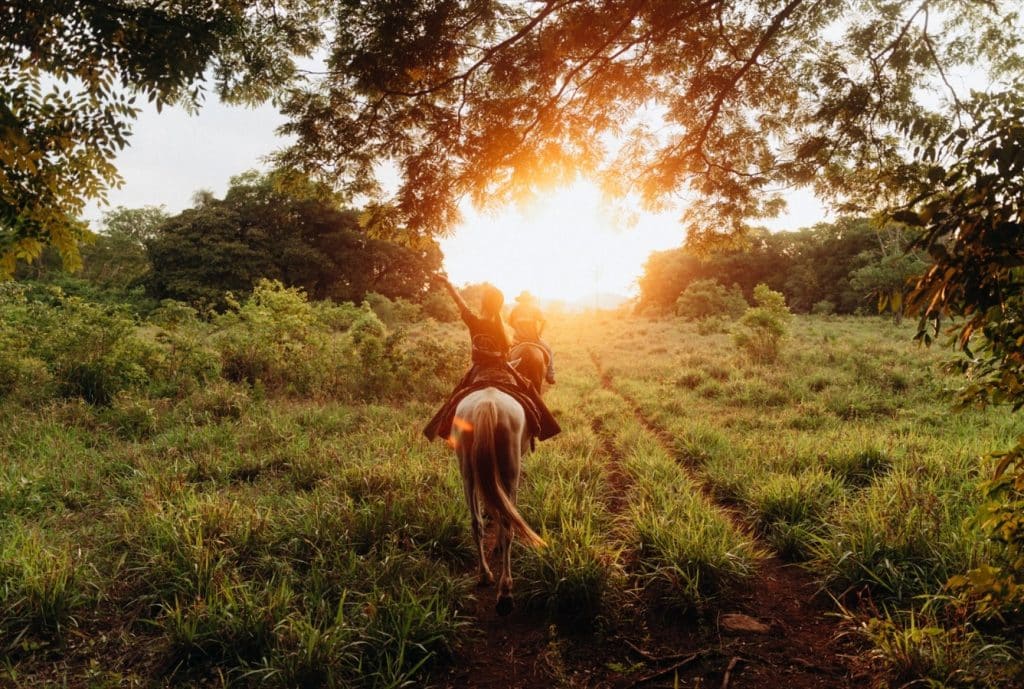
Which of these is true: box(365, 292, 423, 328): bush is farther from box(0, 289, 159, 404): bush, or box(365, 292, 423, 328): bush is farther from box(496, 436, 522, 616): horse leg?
box(496, 436, 522, 616): horse leg

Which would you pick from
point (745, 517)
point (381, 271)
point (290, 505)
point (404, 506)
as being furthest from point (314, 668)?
point (381, 271)

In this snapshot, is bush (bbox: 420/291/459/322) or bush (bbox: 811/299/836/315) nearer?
bush (bbox: 420/291/459/322)

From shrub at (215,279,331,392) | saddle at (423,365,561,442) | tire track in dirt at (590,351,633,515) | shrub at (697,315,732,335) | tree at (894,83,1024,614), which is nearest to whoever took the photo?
tree at (894,83,1024,614)

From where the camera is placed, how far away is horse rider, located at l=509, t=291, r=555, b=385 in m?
7.57

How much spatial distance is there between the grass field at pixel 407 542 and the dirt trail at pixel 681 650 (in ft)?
0.11

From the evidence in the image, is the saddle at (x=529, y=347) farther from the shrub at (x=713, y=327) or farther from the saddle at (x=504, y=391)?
the shrub at (x=713, y=327)

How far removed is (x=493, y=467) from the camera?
3666 millimetres

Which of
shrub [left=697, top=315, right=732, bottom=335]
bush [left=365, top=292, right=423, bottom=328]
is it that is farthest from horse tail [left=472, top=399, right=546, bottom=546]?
shrub [left=697, top=315, right=732, bottom=335]

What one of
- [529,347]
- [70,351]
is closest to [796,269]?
[529,347]

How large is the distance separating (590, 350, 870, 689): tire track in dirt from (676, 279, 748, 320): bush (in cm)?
3458

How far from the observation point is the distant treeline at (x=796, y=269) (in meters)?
37.3

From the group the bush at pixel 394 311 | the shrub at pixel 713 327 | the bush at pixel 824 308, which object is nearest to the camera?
the shrub at pixel 713 327

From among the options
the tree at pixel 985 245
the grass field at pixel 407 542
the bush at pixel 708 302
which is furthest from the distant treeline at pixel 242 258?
the tree at pixel 985 245

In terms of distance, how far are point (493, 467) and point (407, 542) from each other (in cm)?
110
